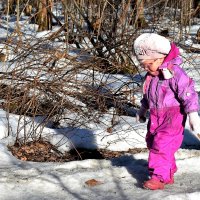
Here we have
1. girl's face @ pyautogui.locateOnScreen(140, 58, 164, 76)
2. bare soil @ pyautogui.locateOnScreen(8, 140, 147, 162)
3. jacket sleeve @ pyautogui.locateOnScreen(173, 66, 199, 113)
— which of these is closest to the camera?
jacket sleeve @ pyautogui.locateOnScreen(173, 66, 199, 113)

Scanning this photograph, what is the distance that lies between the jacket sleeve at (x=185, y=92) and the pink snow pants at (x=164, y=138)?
5.3 inches

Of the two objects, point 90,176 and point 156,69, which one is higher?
point 156,69

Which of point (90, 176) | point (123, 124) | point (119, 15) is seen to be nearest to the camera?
point (90, 176)

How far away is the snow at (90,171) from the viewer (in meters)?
3.66

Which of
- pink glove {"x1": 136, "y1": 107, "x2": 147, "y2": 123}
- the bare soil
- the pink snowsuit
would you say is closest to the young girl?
the pink snowsuit

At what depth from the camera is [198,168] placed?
4176 millimetres

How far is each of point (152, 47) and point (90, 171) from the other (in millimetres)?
980

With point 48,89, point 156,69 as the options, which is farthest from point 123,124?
point 156,69

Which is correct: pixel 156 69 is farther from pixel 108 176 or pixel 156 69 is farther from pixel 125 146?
pixel 125 146

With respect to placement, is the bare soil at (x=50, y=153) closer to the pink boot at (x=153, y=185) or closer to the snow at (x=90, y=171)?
the snow at (x=90, y=171)

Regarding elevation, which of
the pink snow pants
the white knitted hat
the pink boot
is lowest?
the pink boot

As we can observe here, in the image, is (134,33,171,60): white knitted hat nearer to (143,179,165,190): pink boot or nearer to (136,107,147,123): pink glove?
(136,107,147,123): pink glove

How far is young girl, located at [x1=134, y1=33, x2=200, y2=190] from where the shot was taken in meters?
3.63

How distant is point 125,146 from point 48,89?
793mm
